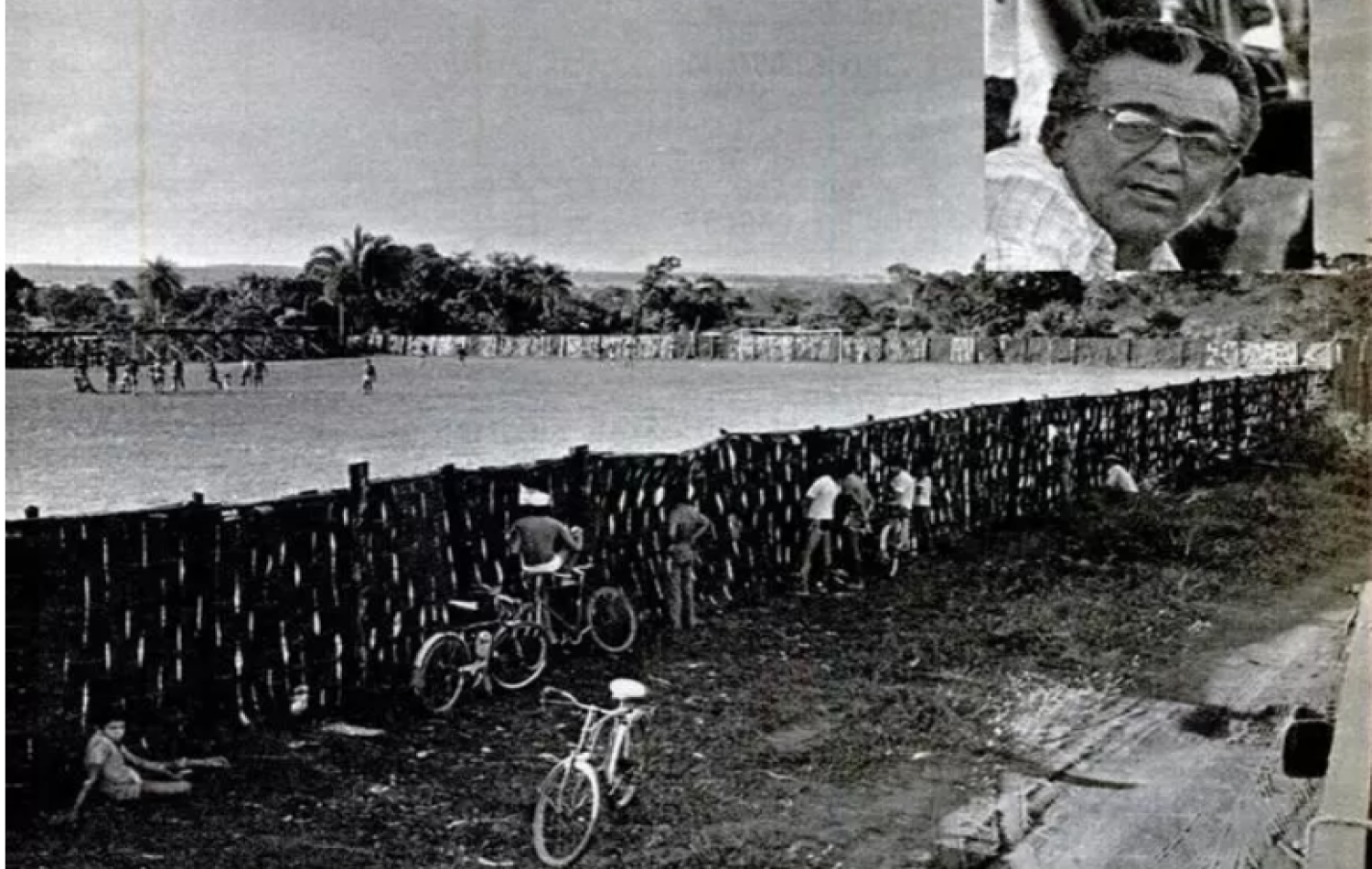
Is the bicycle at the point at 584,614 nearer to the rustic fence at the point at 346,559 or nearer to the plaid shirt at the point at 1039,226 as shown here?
the rustic fence at the point at 346,559

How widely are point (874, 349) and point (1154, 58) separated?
0.85 metres

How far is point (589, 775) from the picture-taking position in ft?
7.91

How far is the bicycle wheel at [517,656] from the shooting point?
244 cm

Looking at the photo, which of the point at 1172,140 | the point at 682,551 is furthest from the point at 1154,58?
the point at 682,551

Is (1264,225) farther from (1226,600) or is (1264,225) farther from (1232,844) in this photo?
(1232,844)

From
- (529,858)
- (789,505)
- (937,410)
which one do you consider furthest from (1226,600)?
(529,858)

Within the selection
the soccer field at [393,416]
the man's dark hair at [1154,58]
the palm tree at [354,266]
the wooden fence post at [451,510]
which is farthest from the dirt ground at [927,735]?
the man's dark hair at [1154,58]

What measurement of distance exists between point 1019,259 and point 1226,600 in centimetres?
79

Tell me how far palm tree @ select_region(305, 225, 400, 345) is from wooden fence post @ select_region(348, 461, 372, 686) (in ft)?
0.70

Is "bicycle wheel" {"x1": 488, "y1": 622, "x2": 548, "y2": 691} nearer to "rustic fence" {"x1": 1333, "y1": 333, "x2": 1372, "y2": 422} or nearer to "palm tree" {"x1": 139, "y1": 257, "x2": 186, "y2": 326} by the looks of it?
"palm tree" {"x1": 139, "y1": 257, "x2": 186, "y2": 326}

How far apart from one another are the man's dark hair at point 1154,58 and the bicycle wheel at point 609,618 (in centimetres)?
128

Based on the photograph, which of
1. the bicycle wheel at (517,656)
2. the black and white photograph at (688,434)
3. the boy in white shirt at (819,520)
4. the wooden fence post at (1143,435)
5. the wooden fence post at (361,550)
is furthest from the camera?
the wooden fence post at (1143,435)

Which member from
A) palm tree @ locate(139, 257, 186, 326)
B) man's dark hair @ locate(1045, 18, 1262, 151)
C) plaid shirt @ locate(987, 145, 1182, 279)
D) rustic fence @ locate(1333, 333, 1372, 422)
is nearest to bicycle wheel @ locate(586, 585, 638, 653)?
palm tree @ locate(139, 257, 186, 326)

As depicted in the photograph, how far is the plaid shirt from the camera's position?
292cm
